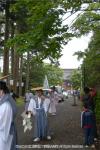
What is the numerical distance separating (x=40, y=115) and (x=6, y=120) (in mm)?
8869

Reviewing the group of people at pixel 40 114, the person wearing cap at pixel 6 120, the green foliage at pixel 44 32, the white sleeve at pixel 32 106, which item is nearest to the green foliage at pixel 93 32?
the green foliage at pixel 44 32

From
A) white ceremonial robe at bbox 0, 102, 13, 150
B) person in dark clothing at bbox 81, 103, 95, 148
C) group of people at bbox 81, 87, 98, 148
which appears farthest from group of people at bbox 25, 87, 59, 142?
white ceremonial robe at bbox 0, 102, 13, 150

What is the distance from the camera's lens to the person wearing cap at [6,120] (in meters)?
8.36

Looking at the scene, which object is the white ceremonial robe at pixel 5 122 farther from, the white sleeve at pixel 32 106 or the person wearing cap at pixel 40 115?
the person wearing cap at pixel 40 115

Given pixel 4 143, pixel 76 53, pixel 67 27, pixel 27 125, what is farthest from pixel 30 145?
pixel 76 53

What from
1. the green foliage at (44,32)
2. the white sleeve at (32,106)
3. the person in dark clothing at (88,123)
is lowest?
the person in dark clothing at (88,123)

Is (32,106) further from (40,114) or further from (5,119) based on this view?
(5,119)

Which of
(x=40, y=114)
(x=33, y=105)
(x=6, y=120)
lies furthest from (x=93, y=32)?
(x=6, y=120)

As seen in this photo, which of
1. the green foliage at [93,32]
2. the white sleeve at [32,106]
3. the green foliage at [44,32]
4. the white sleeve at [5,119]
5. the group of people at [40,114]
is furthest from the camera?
the green foliage at [93,32]

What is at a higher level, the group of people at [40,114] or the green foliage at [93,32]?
the green foliage at [93,32]

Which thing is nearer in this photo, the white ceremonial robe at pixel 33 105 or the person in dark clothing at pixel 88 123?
the person in dark clothing at pixel 88 123

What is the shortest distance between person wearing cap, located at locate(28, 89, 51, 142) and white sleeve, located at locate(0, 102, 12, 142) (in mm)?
8267

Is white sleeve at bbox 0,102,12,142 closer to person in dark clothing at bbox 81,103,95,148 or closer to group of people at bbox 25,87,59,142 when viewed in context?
person in dark clothing at bbox 81,103,95,148

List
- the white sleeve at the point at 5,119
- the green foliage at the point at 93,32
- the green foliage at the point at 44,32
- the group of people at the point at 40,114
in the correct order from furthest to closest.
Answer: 1. the green foliage at the point at 93,32
2. the group of people at the point at 40,114
3. the green foliage at the point at 44,32
4. the white sleeve at the point at 5,119
